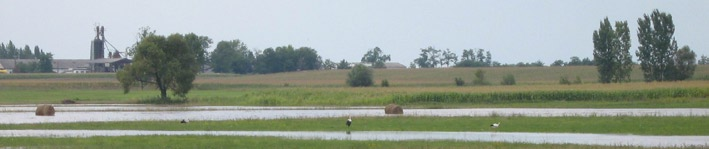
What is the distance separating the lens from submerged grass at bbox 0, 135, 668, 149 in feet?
108

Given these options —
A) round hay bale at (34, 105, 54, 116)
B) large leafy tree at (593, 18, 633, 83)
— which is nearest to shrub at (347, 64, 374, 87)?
large leafy tree at (593, 18, 633, 83)

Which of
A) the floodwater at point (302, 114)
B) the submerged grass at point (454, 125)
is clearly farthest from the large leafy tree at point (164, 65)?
the submerged grass at point (454, 125)

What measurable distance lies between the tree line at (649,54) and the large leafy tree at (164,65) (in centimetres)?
4179

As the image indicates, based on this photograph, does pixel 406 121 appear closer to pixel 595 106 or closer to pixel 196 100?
pixel 595 106

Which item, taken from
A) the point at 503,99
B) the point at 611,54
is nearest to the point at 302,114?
the point at 503,99

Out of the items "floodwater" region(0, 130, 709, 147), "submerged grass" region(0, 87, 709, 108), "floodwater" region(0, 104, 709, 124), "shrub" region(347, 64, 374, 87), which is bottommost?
"floodwater" region(0, 130, 709, 147)

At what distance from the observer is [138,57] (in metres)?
91.5

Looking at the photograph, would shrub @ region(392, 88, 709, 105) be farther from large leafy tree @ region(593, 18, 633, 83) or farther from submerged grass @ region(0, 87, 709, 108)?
large leafy tree @ region(593, 18, 633, 83)

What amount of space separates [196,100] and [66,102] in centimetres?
1009

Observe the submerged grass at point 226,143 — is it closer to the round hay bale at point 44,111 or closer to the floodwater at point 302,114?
the floodwater at point 302,114

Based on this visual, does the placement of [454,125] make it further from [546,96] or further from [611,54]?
[611,54]

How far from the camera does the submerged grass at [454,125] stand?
4047 centimetres

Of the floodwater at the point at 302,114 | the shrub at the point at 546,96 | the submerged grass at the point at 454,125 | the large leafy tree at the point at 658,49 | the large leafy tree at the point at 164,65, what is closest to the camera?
the submerged grass at the point at 454,125

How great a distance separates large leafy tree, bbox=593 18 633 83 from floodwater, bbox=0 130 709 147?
73.4m
